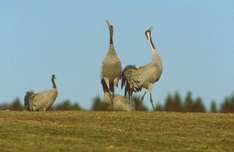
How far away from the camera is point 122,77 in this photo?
1177 inches

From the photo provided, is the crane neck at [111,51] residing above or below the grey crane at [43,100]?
above

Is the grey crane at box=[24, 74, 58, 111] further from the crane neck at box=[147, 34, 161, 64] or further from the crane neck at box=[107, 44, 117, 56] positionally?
the crane neck at box=[147, 34, 161, 64]

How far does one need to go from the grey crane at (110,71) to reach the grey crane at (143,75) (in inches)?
16.3

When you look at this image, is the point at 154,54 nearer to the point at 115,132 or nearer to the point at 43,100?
the point at 43,100

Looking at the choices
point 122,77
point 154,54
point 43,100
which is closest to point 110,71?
point 122,77

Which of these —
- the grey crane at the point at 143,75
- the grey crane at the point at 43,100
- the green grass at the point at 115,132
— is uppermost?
the grey crane at the point at 143,75

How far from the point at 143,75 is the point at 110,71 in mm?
1384

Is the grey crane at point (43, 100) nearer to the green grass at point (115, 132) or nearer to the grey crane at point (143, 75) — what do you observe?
the grey crane at point (143, 75)

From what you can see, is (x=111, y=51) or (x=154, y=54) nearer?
(x=154, y=54)

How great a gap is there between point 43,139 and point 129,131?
3422 millimetres

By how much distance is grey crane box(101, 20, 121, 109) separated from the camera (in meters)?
29.2

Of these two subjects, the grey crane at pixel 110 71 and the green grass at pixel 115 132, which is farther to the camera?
the grey crane at pixel 110 71

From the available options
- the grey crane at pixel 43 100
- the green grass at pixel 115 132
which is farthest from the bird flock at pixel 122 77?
the green grass at pixel 115 132

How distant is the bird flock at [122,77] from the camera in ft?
93.6
